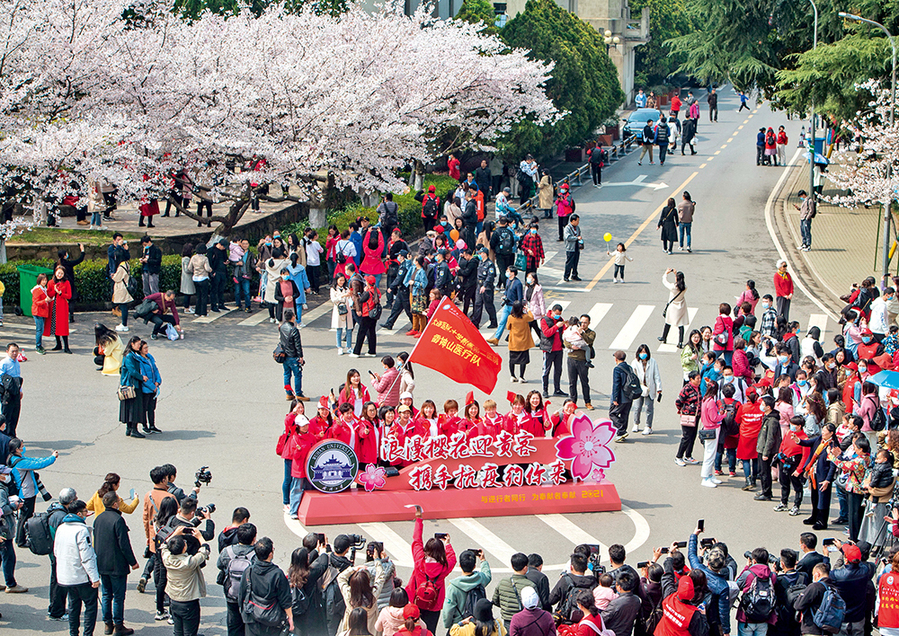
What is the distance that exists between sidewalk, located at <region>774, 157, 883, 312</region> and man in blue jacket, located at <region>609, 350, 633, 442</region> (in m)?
11.4

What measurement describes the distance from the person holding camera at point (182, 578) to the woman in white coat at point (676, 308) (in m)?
13.8

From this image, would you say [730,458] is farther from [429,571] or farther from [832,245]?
[832,245]

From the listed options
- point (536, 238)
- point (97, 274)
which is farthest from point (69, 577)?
point (536, 238)

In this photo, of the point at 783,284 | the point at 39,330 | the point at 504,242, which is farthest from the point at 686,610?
the point at 504,242

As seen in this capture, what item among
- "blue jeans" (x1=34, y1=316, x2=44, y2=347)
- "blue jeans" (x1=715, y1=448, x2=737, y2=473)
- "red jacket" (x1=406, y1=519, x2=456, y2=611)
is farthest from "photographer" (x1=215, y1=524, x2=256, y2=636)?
"blue jeans" (x1=34, y1=316, x2=44, y2=347)

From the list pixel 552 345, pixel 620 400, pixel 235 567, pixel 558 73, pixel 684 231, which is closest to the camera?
pixel 235 567

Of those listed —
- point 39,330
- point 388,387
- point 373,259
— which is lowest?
point 388,387

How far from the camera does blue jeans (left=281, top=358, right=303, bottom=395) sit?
18547 millimetres

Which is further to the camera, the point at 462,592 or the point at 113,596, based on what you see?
the point at 113,596

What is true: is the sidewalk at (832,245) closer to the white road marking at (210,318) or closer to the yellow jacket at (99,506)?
the white road marking at (210,318)

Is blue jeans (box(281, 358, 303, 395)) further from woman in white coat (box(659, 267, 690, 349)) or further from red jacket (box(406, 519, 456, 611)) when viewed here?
red jacket (box(406, 519, 456, 611))

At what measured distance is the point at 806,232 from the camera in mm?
32938

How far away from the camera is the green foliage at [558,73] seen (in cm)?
3916

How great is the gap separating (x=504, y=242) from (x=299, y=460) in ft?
45.0
